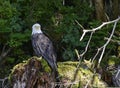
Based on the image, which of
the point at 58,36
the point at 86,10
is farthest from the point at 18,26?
the point at 86,10

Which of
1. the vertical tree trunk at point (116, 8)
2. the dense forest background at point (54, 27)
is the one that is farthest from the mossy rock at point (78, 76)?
the vertical tree trunk at point (116, 8)

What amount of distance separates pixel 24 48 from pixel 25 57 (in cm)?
59

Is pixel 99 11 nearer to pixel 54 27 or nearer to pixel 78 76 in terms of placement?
pixel 54 27

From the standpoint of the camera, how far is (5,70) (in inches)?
348

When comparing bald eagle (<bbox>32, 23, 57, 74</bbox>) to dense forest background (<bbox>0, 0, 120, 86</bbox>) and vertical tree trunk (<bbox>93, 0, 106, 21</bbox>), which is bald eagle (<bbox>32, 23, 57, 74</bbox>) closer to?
dense forest background (<bbox>0, 0, 120, 86</bbox>)

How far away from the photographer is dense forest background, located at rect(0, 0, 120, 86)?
8656mm

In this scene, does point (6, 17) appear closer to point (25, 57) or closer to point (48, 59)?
point (25, 57)

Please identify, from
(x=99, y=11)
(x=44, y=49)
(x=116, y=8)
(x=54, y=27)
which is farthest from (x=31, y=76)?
(x=116, y=8)

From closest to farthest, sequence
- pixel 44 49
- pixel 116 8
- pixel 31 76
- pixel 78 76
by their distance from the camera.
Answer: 1. pixel 31 76
2. pixel 78 76
3. pixel 44 49
4. pixel 116 8

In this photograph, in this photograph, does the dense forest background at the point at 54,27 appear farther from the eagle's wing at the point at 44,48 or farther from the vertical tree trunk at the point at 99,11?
the eagle's wing at the point at 44,48

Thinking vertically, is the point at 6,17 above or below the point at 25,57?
above

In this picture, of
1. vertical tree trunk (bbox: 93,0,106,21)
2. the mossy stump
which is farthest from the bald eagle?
vertical tree trunk (bbox: 93,0,106,21)

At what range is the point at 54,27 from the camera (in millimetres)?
9469

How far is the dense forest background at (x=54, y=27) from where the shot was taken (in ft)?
28.4
